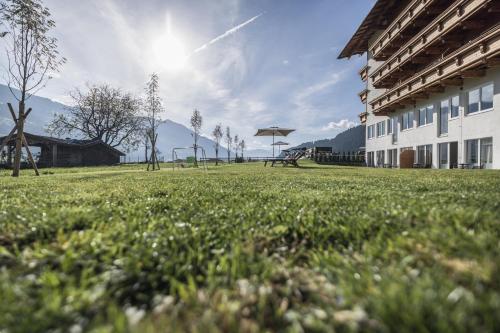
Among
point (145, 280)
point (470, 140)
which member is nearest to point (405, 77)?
point (470, 140)

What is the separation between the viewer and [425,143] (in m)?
22.7

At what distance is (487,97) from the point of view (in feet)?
53.6

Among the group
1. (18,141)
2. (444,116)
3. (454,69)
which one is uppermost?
(454,69)

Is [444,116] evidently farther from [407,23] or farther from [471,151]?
[407,23]

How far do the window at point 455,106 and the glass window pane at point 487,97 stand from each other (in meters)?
2.04

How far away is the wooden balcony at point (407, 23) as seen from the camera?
2077cm

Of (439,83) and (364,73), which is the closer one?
(439,83)

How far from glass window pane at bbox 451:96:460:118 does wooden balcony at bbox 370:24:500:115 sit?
47.5 inches

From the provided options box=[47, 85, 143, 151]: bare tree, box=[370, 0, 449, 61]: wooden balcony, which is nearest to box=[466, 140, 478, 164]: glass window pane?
box=[370, 0, 449, 61]: wooden balcony

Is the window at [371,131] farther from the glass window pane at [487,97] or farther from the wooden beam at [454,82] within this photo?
the glass window pane at [487,97]

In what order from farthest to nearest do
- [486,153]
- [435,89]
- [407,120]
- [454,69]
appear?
[407,120] → [435,89] → [454,69] → [486,153]

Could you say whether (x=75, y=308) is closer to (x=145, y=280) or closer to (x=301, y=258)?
(x=145, y=280)

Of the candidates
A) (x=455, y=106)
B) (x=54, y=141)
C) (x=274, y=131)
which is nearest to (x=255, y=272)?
(x=455, y=106)

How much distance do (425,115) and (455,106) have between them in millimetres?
4102
